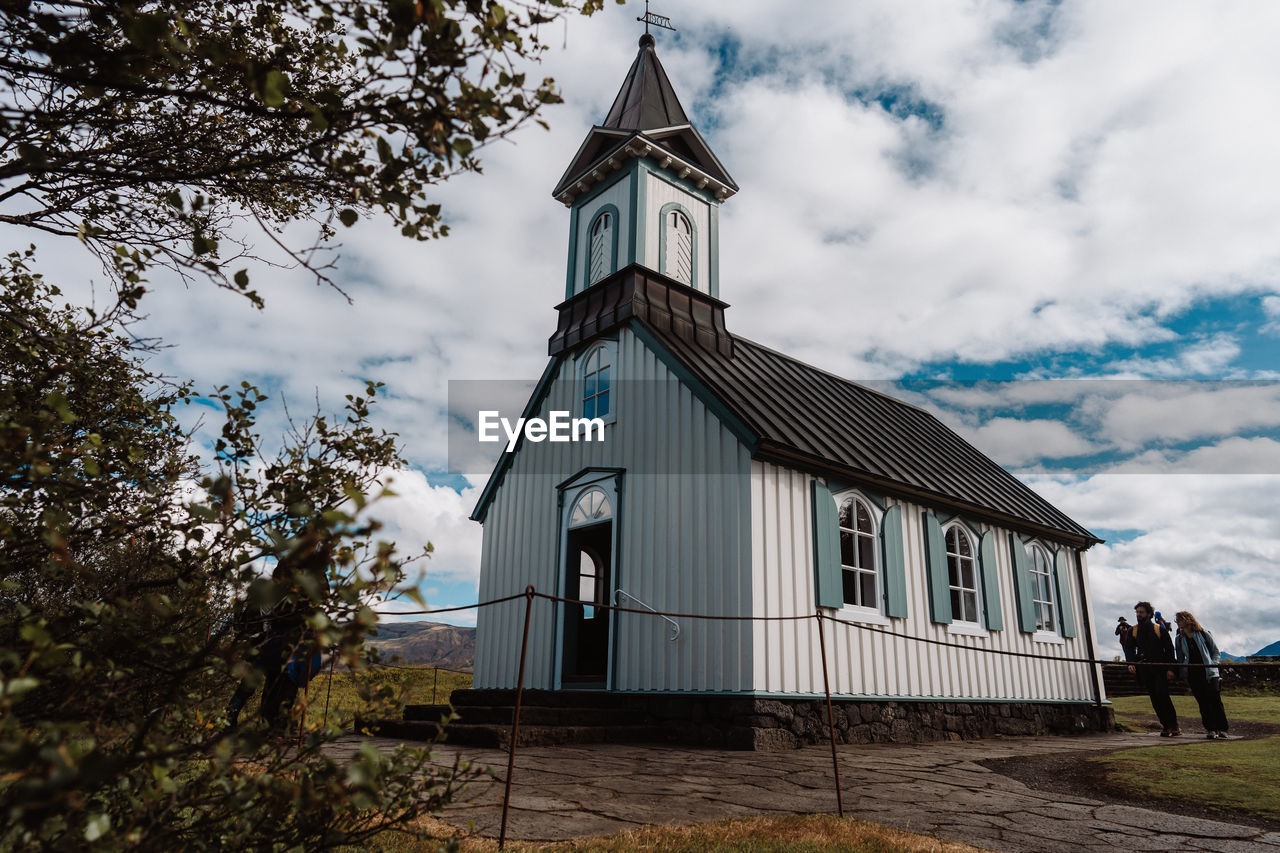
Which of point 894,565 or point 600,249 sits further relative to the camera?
A: point 600,249

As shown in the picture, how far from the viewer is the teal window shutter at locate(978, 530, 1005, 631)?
12438 mm

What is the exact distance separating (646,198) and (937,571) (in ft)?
25.1

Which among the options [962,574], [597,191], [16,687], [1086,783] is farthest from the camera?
[597,191]

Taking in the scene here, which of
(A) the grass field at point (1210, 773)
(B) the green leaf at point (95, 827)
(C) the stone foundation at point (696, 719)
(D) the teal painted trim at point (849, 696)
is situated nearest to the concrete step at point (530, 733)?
(C) the stone foundation at point (696, 719)

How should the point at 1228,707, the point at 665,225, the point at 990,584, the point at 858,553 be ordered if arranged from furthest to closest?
the point at 1228,707
the point at 665,225
the point at 990,584
the point at 858,553

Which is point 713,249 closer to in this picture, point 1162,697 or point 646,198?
point 646,198

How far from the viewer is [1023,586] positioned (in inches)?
528

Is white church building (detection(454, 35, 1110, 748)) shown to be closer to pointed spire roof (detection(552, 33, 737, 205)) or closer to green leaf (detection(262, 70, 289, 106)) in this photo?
pointed spire roof (detection(552, 33, 737, 205))

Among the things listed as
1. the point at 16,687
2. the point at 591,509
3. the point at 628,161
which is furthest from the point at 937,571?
the point at 16,687

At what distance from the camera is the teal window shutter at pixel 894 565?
35.1 ft

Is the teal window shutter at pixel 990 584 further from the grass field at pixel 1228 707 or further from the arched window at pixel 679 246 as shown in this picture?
the arched window at pixel 679 246

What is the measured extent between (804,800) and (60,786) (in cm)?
527

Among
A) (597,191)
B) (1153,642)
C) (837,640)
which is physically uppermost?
(597,191)

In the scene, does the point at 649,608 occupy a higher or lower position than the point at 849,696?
higher
